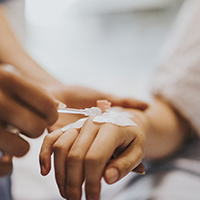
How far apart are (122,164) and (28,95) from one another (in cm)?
11

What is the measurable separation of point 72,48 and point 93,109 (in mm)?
277

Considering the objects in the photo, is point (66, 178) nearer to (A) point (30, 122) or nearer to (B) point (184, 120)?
(A) point (30, 122)

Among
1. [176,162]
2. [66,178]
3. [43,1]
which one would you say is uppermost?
[43,1]

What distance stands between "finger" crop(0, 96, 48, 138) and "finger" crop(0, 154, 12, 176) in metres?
0.05

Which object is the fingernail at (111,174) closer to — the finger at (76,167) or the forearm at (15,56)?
the finger at (76,167)

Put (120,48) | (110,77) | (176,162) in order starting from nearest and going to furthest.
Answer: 1. (176,162)
2. (110,77)
3. (120,48)

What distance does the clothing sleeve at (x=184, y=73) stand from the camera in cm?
45

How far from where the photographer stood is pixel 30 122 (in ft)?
0.64

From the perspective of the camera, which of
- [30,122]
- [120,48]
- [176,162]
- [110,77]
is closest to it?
[30,122]

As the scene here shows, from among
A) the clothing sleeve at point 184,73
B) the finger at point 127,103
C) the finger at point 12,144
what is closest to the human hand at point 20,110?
the finger at point 12,144

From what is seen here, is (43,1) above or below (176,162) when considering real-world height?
above

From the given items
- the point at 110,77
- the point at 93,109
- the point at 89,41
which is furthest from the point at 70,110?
the point at 89,41

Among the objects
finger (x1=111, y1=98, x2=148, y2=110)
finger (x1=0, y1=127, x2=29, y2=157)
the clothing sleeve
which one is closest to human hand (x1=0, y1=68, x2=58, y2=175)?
finger (x1=0, y1=127, x2=29, y2=157)

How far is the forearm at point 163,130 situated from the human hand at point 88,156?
126mm
